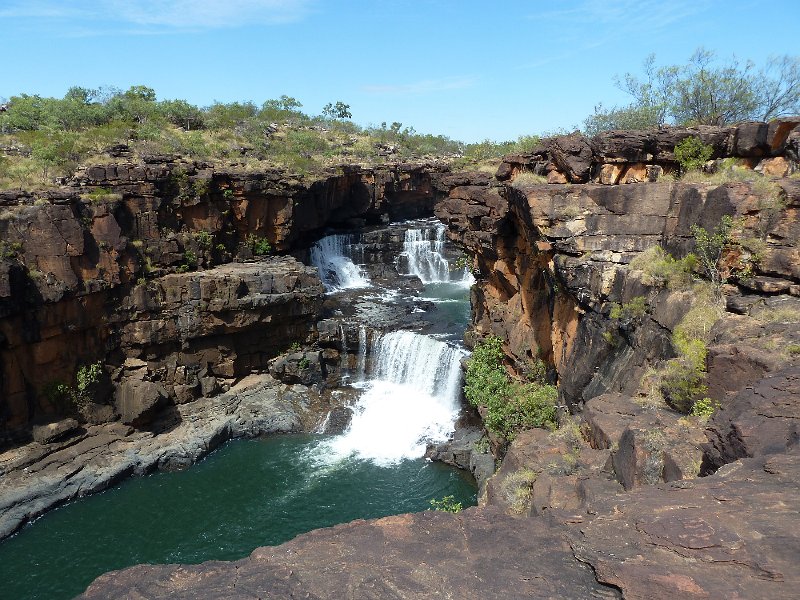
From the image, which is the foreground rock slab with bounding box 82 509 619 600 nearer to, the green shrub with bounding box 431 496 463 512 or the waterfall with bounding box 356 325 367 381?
the green shrub with bounding box 431 496 463 512

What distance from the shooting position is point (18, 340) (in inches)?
782

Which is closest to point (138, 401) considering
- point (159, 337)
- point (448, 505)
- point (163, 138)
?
point (159, 337)

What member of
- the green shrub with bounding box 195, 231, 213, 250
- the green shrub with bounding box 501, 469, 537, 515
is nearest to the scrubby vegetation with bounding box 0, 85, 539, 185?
the green shrub with bounding box 195, 231, 213, 250

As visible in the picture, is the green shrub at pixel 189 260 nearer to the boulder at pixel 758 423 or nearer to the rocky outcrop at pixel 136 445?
the rocky outcrop at pixel 136 445

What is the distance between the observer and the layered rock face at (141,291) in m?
20.2

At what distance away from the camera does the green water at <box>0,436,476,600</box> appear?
52.2ft

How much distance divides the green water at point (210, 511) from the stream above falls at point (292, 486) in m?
0.04

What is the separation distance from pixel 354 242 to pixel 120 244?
19264 mm

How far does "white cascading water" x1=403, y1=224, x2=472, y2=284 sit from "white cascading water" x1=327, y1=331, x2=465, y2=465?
545 inches

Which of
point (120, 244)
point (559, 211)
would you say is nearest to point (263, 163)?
point (120, 244)

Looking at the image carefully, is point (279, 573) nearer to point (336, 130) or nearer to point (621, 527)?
point (621, 527)

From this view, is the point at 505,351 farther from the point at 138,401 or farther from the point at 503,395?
the point at 138,401

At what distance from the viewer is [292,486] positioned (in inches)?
752

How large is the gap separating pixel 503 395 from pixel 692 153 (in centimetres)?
864
